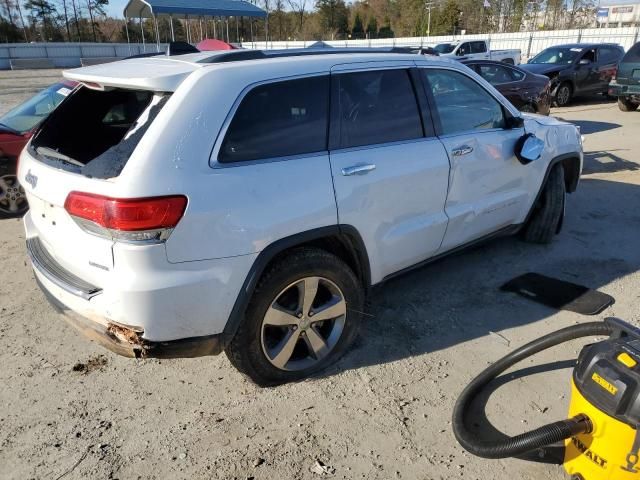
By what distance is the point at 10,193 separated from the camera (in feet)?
18.8

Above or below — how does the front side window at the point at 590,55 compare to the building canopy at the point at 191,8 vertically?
below

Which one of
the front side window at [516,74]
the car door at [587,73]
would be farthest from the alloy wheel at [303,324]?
the car door at [587,73]

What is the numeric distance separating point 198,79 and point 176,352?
1309mm

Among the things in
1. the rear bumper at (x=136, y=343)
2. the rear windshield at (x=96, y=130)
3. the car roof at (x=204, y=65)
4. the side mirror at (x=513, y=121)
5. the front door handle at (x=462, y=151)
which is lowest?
the rear bumper at (x=136, y=343)

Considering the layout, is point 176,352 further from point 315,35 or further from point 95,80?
point 315,35

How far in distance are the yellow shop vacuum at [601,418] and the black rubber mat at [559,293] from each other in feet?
5.55

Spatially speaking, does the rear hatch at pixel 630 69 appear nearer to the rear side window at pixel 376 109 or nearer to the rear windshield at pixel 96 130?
the rear side window at pixel 376 109

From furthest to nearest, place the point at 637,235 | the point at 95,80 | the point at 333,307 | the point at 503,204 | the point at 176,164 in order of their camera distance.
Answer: the point at 637,235, the point at 503,204, the point at 333,307, the point at 95,80, the point at 176,164

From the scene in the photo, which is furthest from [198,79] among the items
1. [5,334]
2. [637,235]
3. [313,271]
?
[637,235]

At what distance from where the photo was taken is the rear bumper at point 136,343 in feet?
8.02

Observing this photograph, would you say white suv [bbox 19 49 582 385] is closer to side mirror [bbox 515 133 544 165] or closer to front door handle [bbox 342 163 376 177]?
front door handle [bbox 342 163 376 177]

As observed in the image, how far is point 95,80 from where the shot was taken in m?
2.75

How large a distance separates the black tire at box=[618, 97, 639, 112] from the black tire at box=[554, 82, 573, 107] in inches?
53.6

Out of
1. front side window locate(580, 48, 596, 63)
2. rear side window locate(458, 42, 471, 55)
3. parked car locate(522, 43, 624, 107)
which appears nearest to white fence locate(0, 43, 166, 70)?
A: rear side window locate(458, 42, 471, 55)
